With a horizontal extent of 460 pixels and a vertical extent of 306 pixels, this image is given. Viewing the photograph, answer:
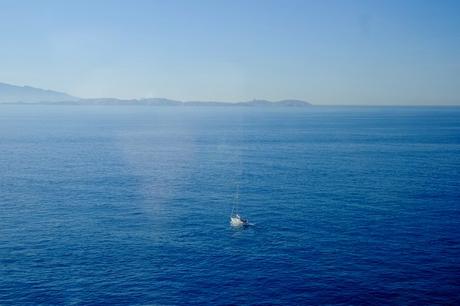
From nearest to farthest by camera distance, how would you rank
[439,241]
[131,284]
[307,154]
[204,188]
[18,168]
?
[131,284] < [439,241] < [204,188] < [18,168] < [307,154]

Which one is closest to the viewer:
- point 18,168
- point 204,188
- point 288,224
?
point 288,224

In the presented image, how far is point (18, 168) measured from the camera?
15700 centimetres

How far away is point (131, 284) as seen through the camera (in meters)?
71.4

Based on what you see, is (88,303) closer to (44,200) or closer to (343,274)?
(343,274)

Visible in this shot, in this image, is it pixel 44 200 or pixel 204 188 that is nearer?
pixel 44 200

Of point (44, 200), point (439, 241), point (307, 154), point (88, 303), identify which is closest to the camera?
point (88, 303)

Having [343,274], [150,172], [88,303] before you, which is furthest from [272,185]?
[88,303]

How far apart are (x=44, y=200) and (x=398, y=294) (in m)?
87.5

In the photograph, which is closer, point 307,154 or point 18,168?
point 18,168

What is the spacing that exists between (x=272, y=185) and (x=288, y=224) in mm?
35893

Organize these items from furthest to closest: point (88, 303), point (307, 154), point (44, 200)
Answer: point (307, 154) < point (44, 200) < point (88, 303)

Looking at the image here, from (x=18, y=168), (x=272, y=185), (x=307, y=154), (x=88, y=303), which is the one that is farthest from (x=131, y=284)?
(x=307, y=154)

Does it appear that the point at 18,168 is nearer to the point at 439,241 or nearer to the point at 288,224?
the point at 288,224

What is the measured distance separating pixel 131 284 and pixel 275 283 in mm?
23209
